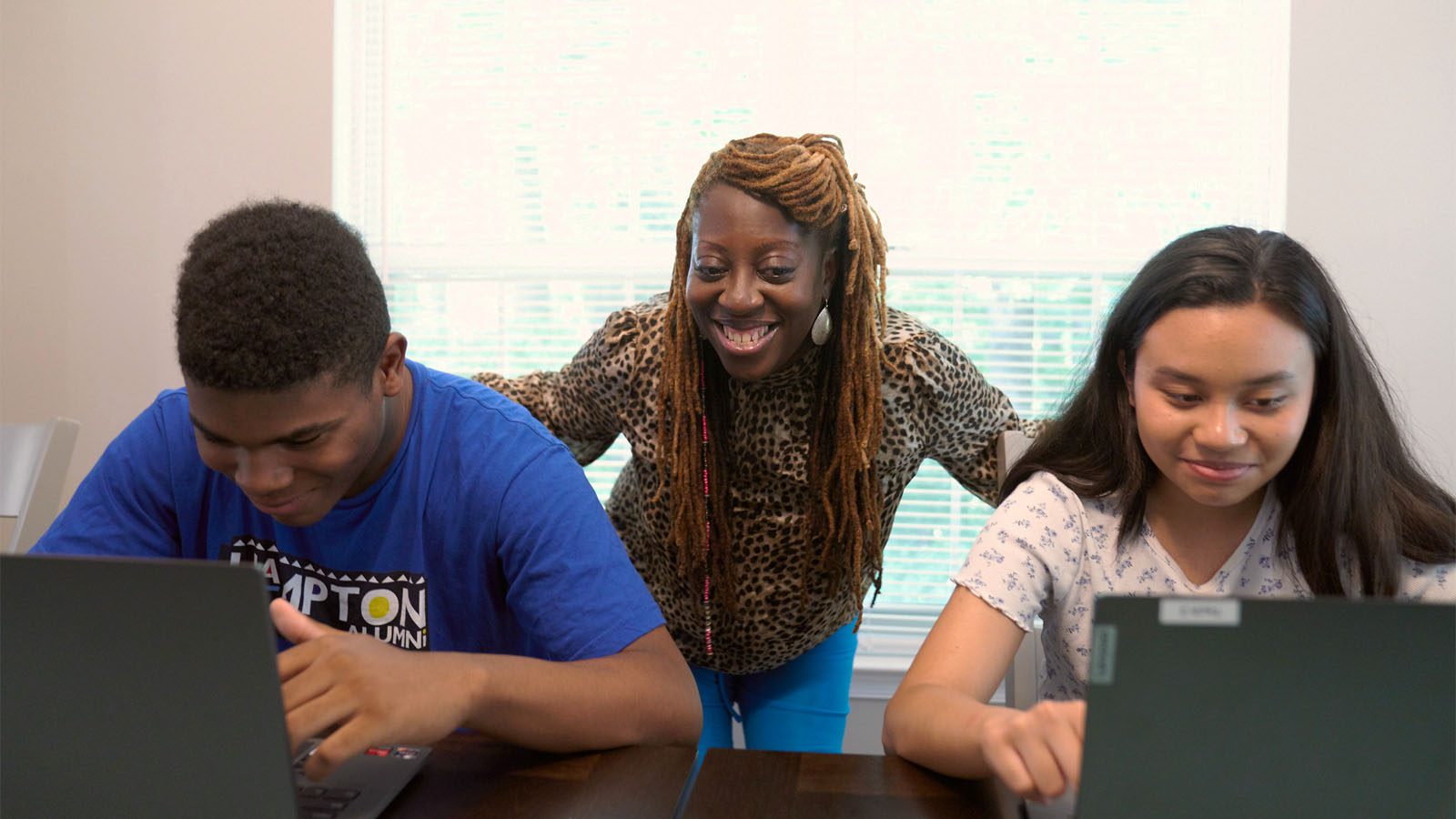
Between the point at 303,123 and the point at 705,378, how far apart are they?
5.18 ft

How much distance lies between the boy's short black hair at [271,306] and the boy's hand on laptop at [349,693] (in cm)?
25

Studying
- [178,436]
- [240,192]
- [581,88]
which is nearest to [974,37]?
[581,88]

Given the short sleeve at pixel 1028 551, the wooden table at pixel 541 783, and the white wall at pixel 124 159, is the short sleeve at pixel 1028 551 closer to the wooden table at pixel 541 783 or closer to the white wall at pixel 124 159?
the wooden table at pixel 541 783

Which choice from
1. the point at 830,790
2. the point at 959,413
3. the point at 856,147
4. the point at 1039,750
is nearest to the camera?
the point at 1039,750

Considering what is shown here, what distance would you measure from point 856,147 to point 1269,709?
217cm

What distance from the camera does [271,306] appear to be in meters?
0.97

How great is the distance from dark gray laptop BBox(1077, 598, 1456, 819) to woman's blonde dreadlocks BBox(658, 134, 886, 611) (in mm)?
987

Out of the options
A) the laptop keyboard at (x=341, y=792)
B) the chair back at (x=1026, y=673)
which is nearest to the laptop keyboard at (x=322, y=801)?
the laptop keyboard at (x=341, y=792)

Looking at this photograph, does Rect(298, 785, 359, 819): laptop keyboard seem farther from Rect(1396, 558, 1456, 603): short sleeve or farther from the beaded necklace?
Rect(1396, 558, 1456, 603): short sleeve

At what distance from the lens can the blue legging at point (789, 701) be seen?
5.89 feet

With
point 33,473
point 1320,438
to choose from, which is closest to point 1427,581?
point 1320,438

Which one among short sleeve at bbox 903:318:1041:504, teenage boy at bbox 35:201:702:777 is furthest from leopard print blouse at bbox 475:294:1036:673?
teenage boy at bbox 35:201:702:777

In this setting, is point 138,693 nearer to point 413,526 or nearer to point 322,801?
point 322,801

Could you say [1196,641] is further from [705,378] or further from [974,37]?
[974,37]
